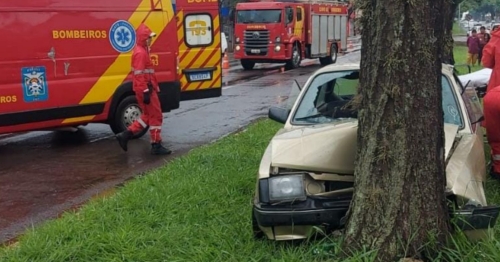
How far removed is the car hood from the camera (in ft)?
13.9

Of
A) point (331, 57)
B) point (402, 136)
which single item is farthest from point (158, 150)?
point (331, 57)

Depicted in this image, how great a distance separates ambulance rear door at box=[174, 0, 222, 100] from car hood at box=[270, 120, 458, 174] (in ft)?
24.3

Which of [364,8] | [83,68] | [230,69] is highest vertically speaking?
[364,8]

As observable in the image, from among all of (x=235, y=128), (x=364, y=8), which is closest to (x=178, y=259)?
(x=364, y=8)

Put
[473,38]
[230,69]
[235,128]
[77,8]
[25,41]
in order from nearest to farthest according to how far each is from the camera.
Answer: [25,41]
[77,8]
[235,128]
[473,38]
[230,69]

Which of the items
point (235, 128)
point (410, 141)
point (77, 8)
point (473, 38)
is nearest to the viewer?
point (410, 141)

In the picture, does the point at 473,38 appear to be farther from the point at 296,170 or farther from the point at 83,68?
the point at 296,170

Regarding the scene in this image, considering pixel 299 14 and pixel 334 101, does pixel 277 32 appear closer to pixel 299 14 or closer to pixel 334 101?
pixel 299 14

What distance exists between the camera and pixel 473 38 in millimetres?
24172

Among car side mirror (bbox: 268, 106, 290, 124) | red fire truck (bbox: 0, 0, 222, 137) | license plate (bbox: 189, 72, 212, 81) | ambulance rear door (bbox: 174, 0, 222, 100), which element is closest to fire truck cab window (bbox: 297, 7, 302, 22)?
ambulance rear door (bbox: 174, 0, 222, 100)

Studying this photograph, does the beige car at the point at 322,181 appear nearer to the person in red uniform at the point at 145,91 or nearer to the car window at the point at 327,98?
the car window at the point at 327,98

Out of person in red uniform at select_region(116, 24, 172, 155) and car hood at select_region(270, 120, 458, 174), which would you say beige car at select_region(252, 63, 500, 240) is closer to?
car hood at select_region(270, 120, 458, 174)

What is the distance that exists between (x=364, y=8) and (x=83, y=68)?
625cm

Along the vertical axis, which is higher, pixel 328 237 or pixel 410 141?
pixel 410 141
